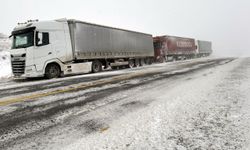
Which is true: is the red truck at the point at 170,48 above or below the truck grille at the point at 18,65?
above

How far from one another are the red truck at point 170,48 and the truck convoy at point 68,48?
7.08m

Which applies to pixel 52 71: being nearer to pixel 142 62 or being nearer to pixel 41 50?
pixel 41 50

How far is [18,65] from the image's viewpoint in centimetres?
1212

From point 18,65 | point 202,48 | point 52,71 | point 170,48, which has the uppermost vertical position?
point 202,48

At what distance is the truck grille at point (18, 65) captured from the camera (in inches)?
472

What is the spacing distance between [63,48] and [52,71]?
1631 millimetres

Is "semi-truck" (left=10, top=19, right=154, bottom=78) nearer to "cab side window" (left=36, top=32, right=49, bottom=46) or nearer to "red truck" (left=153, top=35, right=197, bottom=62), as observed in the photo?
"cab side window" (left=36, top=32, right=49, bottom=46)

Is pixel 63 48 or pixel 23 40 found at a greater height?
pixel 23 40

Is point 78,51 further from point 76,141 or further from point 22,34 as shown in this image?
point 76,141

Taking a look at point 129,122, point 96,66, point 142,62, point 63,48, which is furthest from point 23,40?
point 142,62

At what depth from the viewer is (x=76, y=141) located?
2.69 m

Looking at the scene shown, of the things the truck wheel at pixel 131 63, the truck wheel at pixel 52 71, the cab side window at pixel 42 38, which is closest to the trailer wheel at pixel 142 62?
the truck wheel at pixel 131 63

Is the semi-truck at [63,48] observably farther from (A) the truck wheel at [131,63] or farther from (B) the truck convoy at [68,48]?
(A) the truck wheel at [131,63]

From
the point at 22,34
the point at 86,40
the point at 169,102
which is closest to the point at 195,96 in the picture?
the point at 169,102
